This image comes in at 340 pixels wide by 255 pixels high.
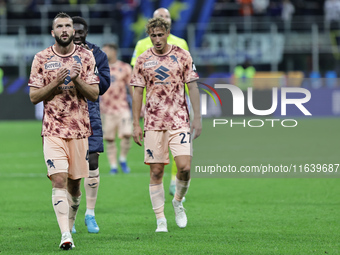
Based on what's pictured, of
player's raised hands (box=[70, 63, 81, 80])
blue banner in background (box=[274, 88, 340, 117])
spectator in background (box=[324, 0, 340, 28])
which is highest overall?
spectator in background (box=[324, 0, 340, 28])

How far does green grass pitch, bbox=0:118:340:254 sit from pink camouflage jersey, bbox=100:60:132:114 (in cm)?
121

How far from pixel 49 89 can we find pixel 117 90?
26.3ft

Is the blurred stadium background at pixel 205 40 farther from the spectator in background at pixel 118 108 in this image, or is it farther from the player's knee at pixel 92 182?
the player's knee at pixel 92 182

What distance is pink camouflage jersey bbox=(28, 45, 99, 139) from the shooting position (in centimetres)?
739

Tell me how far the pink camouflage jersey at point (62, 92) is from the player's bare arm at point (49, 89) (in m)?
0.07

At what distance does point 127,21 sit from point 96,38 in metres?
1.68

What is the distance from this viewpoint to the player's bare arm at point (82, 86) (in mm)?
7156

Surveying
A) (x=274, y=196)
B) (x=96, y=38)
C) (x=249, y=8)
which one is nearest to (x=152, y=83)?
(x=274, y=196)

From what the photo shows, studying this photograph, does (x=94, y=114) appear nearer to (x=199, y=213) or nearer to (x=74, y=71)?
(x=74, y=71)

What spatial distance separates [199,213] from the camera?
9.84 metres

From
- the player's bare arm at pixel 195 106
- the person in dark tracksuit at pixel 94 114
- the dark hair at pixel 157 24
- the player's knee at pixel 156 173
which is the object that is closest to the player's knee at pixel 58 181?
the person in dark tracksuit at pixel 94 114

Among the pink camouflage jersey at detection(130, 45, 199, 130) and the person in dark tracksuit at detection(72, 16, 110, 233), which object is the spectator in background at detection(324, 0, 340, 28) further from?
the person in dark tracksuit at detection(72, 16, 110, 233)

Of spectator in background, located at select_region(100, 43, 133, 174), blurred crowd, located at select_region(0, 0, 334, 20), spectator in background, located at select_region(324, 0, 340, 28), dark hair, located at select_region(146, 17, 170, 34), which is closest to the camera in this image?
dark hair, located at select_region(146, 17, 170, 34)

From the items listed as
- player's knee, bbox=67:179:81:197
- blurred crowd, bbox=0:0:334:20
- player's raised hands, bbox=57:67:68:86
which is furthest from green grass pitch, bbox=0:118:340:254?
blurred crowd, bbox=0:0:334:20
